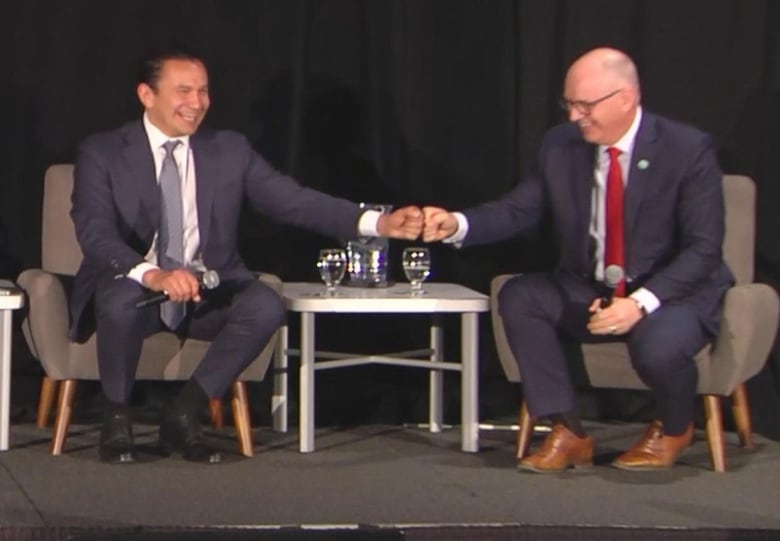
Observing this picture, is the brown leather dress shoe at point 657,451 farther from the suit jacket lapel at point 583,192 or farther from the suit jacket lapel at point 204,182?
the suit jacket lapel at point 204,182

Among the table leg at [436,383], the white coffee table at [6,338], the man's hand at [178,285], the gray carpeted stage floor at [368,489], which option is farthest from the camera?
the table leg at [436,383]

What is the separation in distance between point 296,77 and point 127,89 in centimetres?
56

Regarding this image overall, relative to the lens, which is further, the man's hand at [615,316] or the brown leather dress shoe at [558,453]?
the brown leather dress shoe at [558,453]

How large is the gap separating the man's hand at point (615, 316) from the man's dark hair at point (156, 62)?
54.8 inches

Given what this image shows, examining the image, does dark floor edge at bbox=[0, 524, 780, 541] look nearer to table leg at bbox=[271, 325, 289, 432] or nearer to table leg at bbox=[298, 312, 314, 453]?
table leg at bbox=[298, 312, 314, 453]

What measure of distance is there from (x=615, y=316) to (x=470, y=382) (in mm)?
600

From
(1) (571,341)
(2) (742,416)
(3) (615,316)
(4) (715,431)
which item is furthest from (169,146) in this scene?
(2) (742,416)

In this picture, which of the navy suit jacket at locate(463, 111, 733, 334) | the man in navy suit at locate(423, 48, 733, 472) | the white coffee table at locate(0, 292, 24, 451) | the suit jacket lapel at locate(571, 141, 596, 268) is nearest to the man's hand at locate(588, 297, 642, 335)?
the man in navy suit at locate(423, 48, 733, 472)

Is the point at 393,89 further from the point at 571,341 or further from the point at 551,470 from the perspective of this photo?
the point at 551,470

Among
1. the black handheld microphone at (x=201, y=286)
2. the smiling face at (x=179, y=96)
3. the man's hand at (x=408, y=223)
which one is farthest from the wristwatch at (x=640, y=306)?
the smiling face at (x=179, y=96)

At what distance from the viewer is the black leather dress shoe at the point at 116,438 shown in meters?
4.47

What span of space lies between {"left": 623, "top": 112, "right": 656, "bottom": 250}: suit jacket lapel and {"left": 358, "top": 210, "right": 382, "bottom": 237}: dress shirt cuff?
2.34 feet

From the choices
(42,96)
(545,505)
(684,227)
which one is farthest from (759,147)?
(42,96)

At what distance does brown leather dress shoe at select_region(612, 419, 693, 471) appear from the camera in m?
4.48
